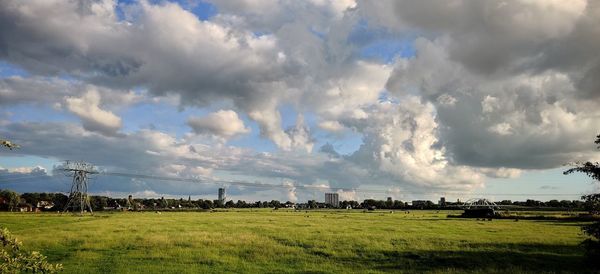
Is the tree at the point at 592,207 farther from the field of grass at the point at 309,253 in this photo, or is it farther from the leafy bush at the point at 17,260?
the leafy bush at the point at 17,260

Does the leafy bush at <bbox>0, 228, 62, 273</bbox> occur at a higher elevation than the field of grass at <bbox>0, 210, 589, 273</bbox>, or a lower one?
higher

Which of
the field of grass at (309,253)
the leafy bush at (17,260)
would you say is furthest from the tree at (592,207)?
the leafy bush at (17,260)

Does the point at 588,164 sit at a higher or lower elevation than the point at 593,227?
higher

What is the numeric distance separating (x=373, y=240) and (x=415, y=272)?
15.3 metres

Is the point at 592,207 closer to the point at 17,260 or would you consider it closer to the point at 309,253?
the point at 309,253

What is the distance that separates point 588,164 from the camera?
116 feet

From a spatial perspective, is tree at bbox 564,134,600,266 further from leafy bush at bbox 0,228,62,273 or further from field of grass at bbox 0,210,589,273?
leafy bush at bbox 0,228,62,273

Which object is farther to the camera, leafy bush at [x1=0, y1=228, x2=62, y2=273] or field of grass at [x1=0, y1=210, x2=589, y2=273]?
field of grass at [x1=0, y1=210, x2=589, y2=273]

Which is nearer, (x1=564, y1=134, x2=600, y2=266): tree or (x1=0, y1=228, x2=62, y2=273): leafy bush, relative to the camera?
(x1=0, y1=228, x2=62, y2=273): leafy bush

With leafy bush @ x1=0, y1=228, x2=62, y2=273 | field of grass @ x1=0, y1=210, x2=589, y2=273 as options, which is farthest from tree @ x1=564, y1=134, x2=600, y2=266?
leafy bush @ x1=0, y1=228, x2=62, y2=273

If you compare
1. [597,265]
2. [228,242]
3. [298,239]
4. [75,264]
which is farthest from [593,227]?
[75,264]

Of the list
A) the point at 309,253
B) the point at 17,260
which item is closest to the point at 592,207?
the point at 309,253

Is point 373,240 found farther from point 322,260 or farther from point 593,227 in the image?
point 593,227

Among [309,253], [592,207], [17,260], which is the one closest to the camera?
[17,260]
